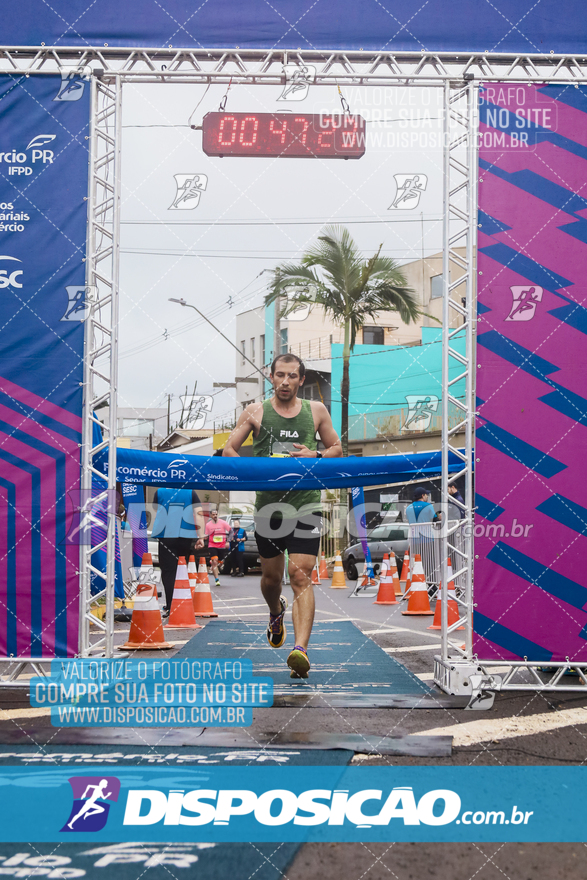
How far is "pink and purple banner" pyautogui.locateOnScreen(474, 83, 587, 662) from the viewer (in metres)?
6.13

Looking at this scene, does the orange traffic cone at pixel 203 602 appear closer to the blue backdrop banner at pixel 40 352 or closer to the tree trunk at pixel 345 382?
the blue backdrop banner at pixel 40 352

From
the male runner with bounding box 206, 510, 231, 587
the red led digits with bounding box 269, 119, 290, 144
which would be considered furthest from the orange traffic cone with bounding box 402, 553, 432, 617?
the male runner with bounding box 206, 510, 231, 587

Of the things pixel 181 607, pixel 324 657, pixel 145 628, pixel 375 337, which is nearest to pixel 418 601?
pixel 181 607

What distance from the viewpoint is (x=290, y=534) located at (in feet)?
20.6

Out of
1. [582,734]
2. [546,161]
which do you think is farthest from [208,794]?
[546,161]

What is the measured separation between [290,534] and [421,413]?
2502 cm

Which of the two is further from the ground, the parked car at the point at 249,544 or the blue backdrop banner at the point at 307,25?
the blue backdrop banner at the point at 307,25

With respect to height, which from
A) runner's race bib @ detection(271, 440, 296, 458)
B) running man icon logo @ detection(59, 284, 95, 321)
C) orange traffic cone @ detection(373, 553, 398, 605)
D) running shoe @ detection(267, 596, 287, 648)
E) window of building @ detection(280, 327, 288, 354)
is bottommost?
orange traffic cone @ detection(373, 553, 398, 605)

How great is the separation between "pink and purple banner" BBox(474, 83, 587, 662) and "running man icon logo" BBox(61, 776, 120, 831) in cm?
308

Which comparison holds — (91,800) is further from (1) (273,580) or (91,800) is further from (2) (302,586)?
(1) (273,580)

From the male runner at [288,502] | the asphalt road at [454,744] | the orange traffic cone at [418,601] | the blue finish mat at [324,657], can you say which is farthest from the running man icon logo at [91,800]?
the orange traffic cone at [418,601]

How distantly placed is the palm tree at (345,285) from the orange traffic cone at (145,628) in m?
15.5

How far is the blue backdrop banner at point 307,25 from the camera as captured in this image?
6.40m

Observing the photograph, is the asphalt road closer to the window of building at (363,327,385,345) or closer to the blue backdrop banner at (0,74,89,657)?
the blue backdrop banner at (0,74,89,657)
